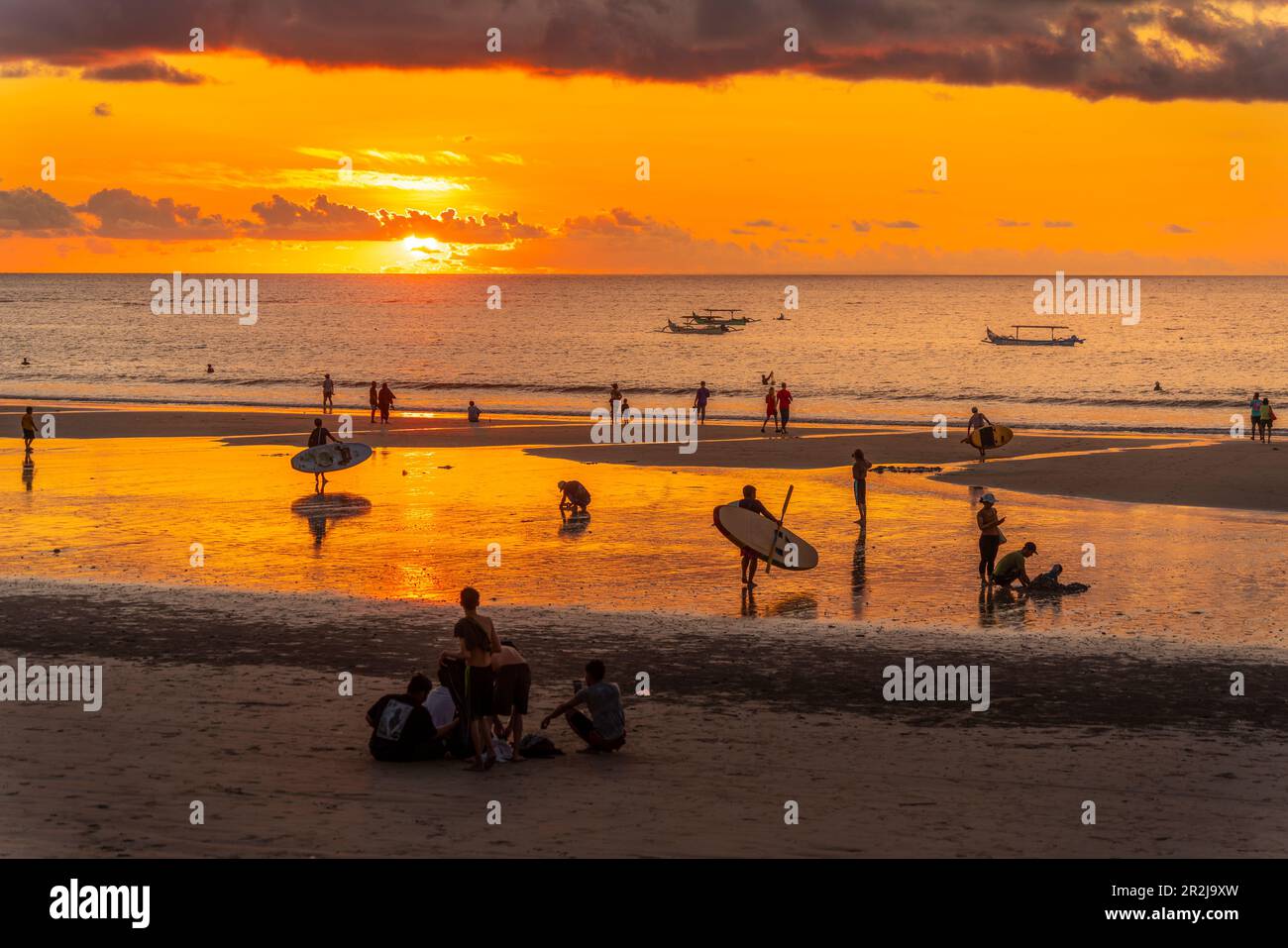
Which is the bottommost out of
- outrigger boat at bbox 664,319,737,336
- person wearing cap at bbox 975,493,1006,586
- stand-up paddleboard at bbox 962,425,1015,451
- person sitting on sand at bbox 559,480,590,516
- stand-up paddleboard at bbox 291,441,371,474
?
person wearing cap at bbox 975,493,1006,586

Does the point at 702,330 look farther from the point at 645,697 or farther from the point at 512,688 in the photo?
the point at 512,688

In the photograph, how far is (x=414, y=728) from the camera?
39.4 feet

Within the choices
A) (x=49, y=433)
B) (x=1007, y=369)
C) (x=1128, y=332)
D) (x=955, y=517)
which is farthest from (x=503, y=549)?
(x=1128, y=332)

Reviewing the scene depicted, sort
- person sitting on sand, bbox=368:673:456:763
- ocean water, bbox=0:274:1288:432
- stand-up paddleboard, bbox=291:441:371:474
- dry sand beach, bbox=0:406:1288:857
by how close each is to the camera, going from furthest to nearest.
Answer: ocean water, bbox=0:274:1288:432 → stand-up paddleboard, bbox=291:441:371:474 → person sitting on sand, bbox=368:673:456:763 → dry sand beach, bbox=0:406:1288:857

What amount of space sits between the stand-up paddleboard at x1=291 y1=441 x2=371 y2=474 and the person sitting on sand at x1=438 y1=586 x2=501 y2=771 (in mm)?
20743

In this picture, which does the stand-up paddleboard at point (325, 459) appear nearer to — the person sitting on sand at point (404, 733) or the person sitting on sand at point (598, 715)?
the person sitting on sand at point (404, 733)

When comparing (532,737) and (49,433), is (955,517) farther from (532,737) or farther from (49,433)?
(49,433)

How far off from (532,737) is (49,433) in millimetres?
38817

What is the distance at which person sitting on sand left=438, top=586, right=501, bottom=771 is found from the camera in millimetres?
11875

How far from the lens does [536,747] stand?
12.3 metres

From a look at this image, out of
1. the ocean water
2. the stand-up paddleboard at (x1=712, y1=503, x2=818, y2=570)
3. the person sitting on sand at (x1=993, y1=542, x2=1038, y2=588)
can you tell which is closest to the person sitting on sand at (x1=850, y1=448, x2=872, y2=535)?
the stand-up paddleboard at (x1=712, y1=503, x2=818, y2=570)

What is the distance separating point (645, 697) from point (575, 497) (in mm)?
13582

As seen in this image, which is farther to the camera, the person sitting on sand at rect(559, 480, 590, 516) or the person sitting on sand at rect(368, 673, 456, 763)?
the person sitting on sand at rect(559, 480, 590, 516)

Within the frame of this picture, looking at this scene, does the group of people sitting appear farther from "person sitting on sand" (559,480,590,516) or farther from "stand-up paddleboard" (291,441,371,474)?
"stand-up paddleboard" (291,441,371,474)
